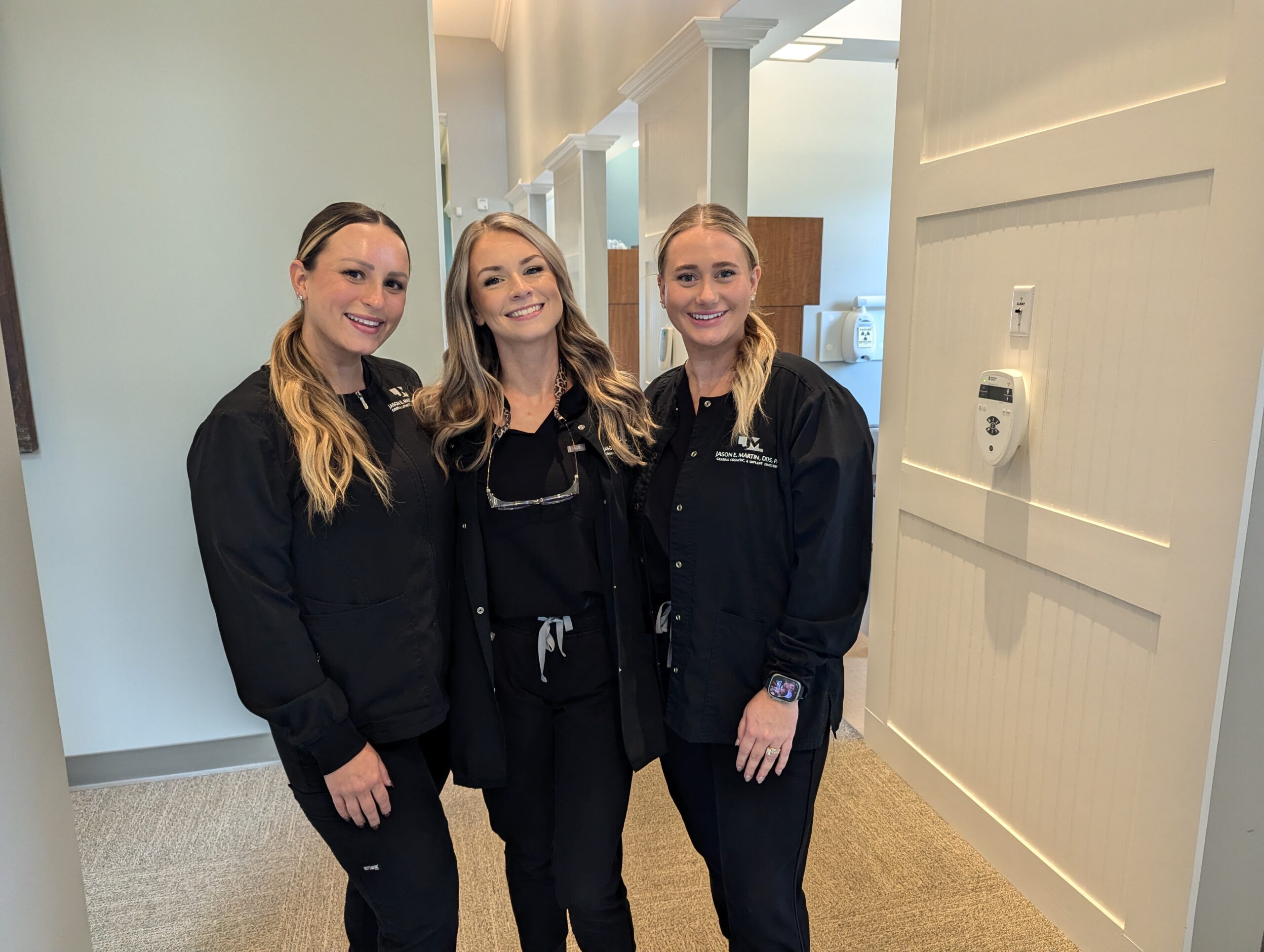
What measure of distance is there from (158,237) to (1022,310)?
2239mm

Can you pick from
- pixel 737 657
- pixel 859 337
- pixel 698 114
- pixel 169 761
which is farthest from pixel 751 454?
pixel 859 337

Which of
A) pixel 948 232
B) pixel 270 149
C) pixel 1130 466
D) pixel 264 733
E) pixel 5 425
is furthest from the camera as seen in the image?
pixel 264 733

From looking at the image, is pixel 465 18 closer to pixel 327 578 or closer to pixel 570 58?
pixel 570 58

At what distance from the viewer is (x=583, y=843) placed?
54.7 inches

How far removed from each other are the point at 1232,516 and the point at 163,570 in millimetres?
2633

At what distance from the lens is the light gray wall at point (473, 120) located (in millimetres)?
9789

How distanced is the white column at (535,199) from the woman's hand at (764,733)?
7546 millimetres

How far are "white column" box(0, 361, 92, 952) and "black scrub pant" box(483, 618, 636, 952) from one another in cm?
65

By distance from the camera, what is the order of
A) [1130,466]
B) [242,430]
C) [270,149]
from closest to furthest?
[242,430]
[1130,466]
[270,149]

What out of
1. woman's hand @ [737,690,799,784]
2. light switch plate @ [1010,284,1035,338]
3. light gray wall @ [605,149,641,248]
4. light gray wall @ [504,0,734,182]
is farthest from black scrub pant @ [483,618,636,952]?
light gray wall @ [605,149,641,248]

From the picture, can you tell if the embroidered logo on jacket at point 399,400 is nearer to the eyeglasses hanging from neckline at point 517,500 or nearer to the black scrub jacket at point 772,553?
the eyeglasses hanging from neckline at point 517,500

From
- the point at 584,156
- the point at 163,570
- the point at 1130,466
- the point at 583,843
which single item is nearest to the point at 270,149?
the point at 163,570

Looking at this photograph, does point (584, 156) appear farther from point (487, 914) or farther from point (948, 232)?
point (487, 914)

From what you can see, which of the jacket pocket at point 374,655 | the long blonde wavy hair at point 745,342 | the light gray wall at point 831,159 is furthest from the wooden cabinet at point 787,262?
the jacket pocket at point 374,655
